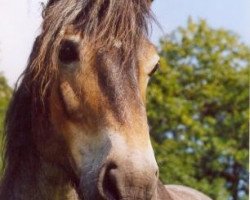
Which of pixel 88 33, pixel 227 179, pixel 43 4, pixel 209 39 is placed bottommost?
pixel 227 179

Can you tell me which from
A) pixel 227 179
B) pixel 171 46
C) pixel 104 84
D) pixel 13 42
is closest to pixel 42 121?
pixel 104 84

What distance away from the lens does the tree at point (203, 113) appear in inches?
512

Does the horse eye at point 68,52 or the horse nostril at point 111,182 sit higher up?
the horse eye at point 68,52

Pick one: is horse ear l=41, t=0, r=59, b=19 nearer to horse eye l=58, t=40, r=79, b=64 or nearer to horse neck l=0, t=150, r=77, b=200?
horse eye l=58, t=40, r=79, b=64

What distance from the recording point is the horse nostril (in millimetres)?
2537

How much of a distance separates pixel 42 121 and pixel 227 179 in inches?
433

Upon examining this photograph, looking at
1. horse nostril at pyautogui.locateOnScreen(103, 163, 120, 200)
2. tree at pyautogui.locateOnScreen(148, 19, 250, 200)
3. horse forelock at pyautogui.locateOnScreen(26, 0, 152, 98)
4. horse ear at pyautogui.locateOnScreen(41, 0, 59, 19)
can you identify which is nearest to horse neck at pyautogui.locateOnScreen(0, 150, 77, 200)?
horse forelock at pyautogui.locateOnScreen(26, 0, 152, 98)

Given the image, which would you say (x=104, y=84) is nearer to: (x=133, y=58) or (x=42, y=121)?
(x=133, y=58)

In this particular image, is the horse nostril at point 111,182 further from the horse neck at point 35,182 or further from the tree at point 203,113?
the tree at point 203,113

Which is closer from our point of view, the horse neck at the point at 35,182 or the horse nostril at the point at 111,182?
the horse nostril at the point at 111,182

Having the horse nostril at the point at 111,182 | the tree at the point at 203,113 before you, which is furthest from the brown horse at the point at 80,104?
the tree at the point at 203,113

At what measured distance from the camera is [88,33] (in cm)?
294

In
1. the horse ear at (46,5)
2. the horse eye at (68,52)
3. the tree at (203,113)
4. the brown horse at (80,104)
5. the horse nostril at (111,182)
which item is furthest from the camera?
the tree at (203,113)

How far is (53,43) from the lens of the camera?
2.95 m
